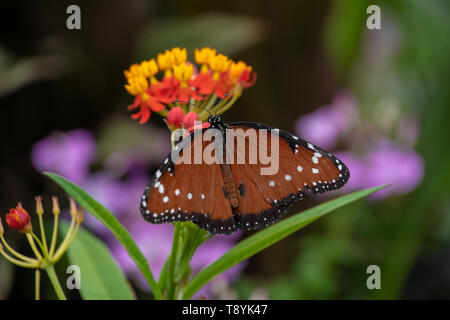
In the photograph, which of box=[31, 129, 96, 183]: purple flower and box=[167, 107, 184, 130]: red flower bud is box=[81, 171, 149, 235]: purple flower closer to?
box=[31, 129, 96, 183]: purple flower

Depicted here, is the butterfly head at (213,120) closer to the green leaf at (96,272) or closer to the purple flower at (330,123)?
the green leaf at (96,272)

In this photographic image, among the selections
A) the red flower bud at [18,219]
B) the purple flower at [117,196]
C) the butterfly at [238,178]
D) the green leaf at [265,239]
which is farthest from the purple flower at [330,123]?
the red flower bud at [18,219]

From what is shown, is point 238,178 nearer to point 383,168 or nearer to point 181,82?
point 181,82

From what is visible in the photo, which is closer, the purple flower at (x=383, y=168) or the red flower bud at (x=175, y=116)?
the red flower bud at (x=175, y=116)

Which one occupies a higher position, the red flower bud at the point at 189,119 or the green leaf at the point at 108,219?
the red flower bud at the point at 189,119

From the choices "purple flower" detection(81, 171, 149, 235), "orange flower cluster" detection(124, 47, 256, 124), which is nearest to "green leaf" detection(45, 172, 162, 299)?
"orange flower cluster" detection(124, 47, 256, 124)

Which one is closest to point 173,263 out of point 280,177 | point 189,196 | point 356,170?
point 189,196
